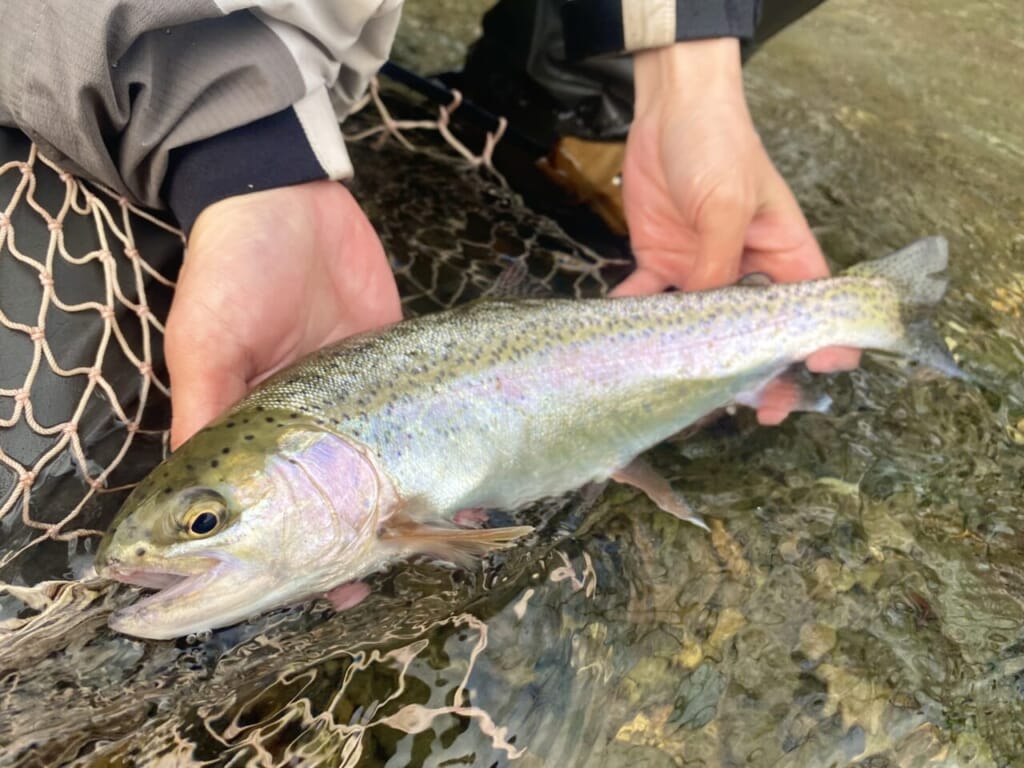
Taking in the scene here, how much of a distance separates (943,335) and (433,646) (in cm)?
233

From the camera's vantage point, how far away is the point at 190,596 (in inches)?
66.5

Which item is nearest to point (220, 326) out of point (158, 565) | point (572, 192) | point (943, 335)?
point (158, 565)

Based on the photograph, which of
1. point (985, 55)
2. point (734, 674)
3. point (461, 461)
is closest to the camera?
point (461, 461)

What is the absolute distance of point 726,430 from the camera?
285 cm

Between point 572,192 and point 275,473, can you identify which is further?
point 572,192

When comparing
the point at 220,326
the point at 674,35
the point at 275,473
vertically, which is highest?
the point at 674,35

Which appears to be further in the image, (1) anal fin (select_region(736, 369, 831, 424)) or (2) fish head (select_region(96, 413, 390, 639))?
(1) anal fin (select_region(736, 369, 831, 424))

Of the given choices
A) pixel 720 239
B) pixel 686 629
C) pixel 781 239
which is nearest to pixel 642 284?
pixel 720 239

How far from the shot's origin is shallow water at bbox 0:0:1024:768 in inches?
72.3

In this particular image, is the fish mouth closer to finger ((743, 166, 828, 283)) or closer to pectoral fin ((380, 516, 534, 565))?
pectoral fin ((380, 516, 534, 565))

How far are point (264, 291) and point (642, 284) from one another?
151cm

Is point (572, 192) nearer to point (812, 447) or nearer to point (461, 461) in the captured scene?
point (812, 447)

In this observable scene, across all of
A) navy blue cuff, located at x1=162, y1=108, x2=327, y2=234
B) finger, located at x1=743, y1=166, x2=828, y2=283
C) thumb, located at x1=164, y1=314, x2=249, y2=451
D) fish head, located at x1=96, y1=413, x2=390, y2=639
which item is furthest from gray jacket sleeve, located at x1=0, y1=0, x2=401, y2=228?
finger, located at x1=743, y1=166, x2=828, y2=283

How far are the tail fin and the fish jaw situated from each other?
7.06ft
